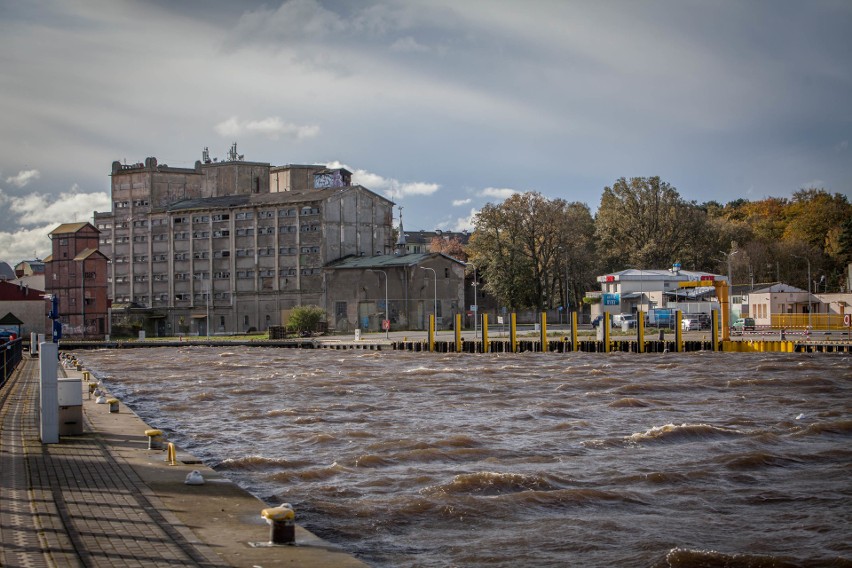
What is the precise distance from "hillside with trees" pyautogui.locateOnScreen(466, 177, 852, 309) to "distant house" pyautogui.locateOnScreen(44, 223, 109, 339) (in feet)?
138

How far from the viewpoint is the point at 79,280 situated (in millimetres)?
98688

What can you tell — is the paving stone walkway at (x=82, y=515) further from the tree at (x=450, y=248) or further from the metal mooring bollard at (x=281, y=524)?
the tree at (x=450, y=248)

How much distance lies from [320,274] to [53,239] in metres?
29.6

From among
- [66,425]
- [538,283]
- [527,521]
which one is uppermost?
[538,283]

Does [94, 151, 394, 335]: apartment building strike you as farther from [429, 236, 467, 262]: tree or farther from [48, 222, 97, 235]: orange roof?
[429, 236, 467, 262]: tree

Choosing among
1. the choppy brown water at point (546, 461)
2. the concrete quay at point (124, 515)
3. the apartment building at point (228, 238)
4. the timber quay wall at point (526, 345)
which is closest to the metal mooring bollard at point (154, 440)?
the concrete quay at point (124, 515)

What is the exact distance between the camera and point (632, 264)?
105m

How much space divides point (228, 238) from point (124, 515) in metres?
101

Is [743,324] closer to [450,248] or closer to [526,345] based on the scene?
[526,345]

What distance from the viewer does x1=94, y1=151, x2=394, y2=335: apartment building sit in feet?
340

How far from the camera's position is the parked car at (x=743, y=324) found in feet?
242

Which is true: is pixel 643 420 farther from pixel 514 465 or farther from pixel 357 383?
pixel 357 383

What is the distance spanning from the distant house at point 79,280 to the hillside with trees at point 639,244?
42.0 m

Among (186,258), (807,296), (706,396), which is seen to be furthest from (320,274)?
(706,396)
